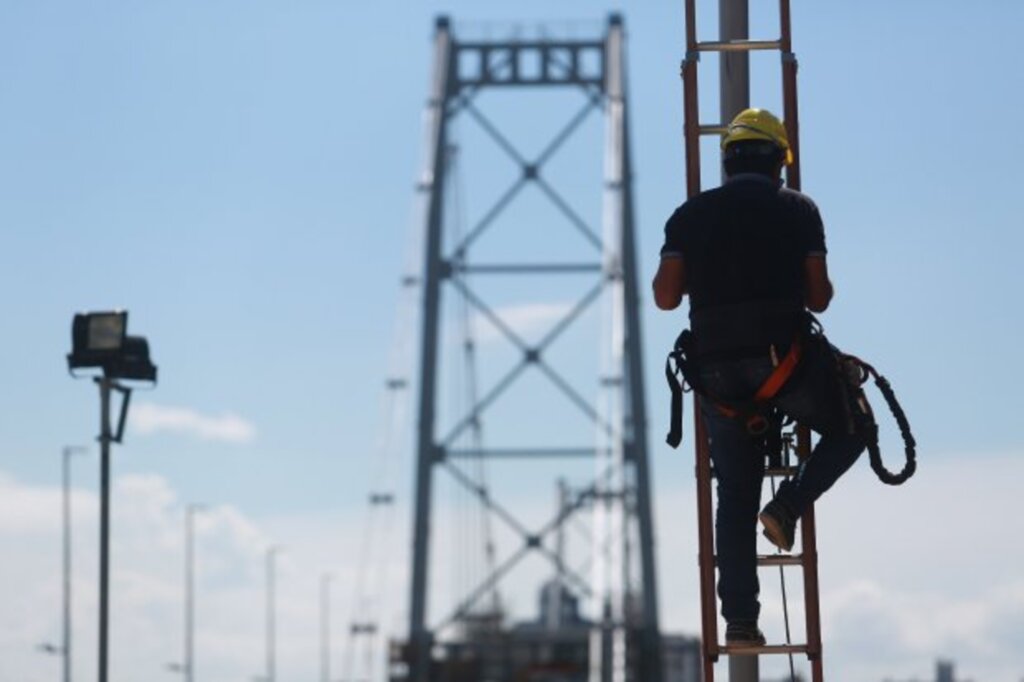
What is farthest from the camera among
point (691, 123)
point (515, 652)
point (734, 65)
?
point (515, 652)

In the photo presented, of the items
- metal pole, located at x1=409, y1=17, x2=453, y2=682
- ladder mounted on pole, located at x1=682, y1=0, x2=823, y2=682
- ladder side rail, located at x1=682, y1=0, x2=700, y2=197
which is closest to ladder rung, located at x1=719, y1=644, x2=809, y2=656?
ladder mounted on pole, located at x1=682, y1=0, x2=823, y2=682

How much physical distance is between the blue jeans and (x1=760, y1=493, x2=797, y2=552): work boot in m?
0.03

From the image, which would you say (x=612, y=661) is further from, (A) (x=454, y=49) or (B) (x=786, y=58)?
(B) (x=786, y=58)

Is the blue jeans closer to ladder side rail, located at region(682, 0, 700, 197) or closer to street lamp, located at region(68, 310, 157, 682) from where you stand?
ladder side rail, located at region(682, 0, 700, 197)

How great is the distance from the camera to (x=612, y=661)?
58656 millimetres

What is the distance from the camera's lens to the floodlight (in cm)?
1791

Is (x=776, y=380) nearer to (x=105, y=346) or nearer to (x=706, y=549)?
(x=706, y=549)

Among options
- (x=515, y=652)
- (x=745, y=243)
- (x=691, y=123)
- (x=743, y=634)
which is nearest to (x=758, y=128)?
(x=691, y=123)

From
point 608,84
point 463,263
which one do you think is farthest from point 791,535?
point 608,84

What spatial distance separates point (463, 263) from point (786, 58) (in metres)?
50.9

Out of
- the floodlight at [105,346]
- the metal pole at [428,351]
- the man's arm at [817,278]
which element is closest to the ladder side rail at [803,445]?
the man's arm at [817,278]

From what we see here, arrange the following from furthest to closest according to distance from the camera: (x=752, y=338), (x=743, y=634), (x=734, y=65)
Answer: (x=734, y=65) → (x=743, y=634) → (x=752, y=338)

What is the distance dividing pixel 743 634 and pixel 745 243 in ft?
3.48

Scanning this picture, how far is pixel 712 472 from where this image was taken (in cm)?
881
